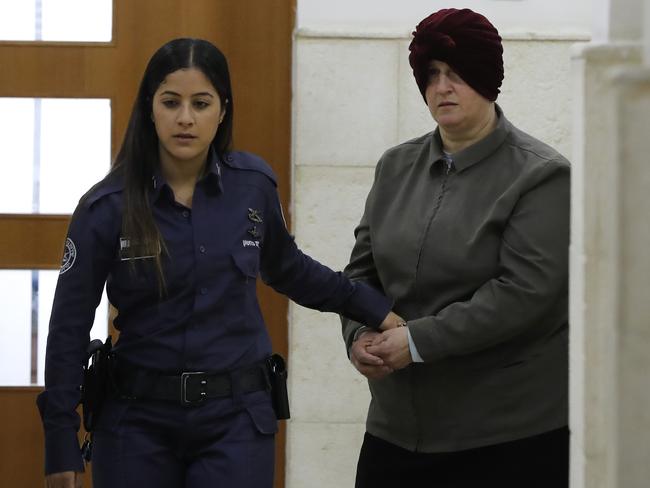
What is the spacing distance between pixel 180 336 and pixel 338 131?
1451 mm

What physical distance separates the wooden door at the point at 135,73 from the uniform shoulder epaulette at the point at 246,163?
117cm

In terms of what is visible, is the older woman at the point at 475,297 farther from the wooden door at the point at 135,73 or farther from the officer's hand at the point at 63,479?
the wooden door at the point at 135,73

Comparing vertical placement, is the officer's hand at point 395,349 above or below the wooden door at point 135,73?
below

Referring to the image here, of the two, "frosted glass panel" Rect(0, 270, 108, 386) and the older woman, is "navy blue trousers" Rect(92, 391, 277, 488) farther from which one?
"frosted glass panel" Rect(0, 270, 108, 386)

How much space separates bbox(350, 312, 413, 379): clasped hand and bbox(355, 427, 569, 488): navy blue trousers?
22 centimetres

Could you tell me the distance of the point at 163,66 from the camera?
298 centimetres

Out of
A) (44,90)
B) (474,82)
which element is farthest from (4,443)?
(474,82)

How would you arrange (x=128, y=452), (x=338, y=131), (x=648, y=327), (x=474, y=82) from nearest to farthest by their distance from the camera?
(x=648, y=327)
(x=128, y=452)
(x=474, y=82)
(x=338, y=131)

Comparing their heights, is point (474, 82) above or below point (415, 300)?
above

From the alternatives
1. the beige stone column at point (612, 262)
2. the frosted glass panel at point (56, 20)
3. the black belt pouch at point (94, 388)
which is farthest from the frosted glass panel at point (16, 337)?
the beige stone column at point (612, 262)

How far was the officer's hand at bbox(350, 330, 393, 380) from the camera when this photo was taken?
3.10 metres

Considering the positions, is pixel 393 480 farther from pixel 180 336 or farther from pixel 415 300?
pixel 180 336

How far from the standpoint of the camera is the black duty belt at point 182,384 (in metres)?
2.86

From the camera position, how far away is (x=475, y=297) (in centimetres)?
298
